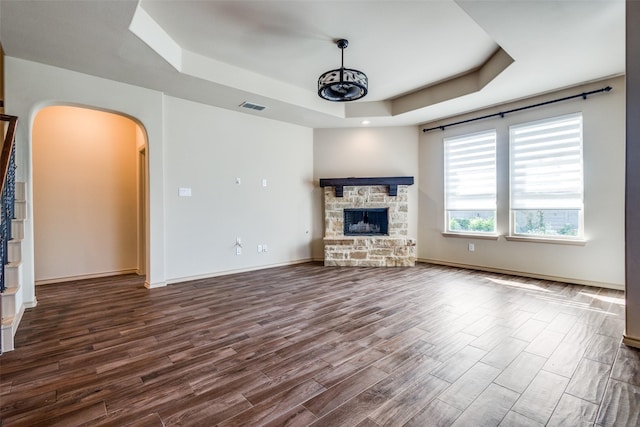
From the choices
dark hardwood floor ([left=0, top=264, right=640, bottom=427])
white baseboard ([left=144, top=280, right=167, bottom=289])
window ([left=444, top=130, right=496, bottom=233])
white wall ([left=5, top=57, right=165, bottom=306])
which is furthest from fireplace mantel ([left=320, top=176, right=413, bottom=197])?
white baseboard ([left=144, top=280, right=167, bottom=289])

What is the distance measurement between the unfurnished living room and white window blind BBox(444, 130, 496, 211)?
4 cm

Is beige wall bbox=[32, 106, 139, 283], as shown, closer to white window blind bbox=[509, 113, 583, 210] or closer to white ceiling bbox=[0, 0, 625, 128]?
white ceiling bbox=[0, 0, 625, 128]

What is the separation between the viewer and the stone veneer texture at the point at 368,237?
5.59 m

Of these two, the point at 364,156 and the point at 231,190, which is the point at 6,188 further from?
the point at 364,156

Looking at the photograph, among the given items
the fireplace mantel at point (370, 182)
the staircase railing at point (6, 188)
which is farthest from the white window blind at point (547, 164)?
the staircase railing at point (6, 188)

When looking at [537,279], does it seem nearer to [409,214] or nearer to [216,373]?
[409,214]

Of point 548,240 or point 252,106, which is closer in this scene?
point 548,240

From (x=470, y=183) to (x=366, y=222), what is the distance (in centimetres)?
207

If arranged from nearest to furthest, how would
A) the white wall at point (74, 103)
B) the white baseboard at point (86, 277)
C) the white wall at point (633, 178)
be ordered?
the white wall at point (633, 178)
the white wall at point (74, 103)
the white baseboard at point (86, 277)

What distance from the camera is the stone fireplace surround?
18.4 feet

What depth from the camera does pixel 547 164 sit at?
4383 mm

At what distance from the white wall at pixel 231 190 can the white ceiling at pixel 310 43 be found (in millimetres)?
522

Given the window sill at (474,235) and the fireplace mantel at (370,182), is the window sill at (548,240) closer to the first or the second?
the window sill at (474,235)

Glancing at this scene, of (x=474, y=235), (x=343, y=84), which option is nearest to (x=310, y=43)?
(x=343, y=84)
